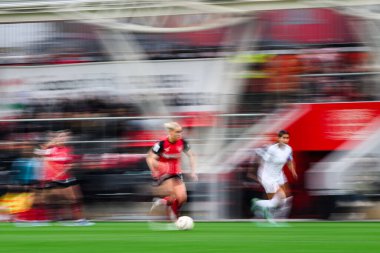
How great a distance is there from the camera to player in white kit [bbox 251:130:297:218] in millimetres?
16516

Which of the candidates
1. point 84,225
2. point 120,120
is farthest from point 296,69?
point 84,225

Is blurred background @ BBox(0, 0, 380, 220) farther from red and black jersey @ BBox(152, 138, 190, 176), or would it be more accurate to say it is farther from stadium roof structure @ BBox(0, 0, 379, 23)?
red and black jersey @ BBox(152, 138, 190, 176)

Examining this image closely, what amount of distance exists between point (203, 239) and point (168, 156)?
10.1ft

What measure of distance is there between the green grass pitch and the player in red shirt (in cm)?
179

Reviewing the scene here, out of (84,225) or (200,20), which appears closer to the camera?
(84,225)

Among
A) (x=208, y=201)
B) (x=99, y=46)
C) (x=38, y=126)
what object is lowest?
(x=208, y=201)

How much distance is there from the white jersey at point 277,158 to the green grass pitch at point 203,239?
1.40m

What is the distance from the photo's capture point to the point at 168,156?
570 inches

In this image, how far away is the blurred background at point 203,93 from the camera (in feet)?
58.1

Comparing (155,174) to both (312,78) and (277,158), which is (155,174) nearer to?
(277,158)

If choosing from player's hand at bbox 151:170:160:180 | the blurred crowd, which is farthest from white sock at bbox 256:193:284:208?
player's hand at bbox 151:170:160:180

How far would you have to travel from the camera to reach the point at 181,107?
748 inches

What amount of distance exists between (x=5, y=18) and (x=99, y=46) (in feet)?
6.26

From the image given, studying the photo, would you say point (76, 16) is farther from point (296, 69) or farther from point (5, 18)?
point (296, 69)
